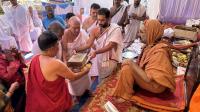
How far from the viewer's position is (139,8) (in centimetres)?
552

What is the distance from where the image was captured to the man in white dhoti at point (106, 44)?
3.32 metres

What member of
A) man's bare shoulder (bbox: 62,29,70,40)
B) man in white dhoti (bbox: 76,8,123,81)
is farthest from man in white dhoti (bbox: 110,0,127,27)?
man's bare shoulder (bbox: 62,29,70,40)

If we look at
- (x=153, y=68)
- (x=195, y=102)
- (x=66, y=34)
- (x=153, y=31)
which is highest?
(x=153, y=31)

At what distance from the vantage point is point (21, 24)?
5.68 metres

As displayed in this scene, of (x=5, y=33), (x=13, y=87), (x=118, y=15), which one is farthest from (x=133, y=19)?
(x=13, y=87)

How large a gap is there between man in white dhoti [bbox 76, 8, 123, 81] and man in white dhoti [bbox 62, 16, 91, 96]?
0.13m

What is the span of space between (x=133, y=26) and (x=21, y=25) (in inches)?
117

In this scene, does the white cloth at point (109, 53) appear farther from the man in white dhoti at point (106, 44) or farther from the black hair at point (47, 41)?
the black hair at point (47, 41)

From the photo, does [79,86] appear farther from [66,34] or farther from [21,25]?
[21,25]

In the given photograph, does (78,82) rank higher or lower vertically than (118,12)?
lower

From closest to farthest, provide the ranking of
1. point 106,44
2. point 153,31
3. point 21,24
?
1. point 153,31
2. point 106,44
3. point 21,24

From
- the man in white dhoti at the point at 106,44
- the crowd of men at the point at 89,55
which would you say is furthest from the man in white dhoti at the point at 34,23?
the man in white dhoti at the point at 106,44

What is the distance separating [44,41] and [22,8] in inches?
143

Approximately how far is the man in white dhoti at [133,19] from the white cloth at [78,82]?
2.20 m
